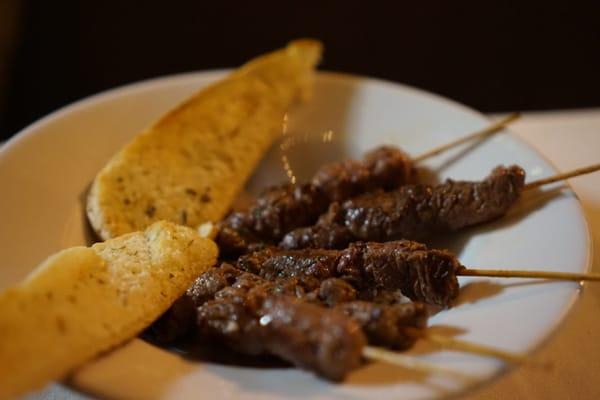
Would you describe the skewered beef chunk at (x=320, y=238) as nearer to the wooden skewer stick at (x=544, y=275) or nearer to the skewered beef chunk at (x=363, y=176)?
the skewered beef chunk at (x=363, y=176)

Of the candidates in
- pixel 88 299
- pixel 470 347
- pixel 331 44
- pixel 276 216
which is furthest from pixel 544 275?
pixel 331 44

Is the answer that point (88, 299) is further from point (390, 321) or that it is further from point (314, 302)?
point (390, 321)

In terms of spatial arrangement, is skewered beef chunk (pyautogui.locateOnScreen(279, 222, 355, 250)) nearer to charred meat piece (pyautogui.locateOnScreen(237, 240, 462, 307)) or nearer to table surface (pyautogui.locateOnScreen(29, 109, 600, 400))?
charred meat piece (pyautogui.locateOnScreen(237, 240, 462, 307))

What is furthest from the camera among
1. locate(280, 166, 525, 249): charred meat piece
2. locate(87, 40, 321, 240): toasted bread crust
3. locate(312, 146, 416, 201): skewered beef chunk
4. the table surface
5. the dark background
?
the dark background

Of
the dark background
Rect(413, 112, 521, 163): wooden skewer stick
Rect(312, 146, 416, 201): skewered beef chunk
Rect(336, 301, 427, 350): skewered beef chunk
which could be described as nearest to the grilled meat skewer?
Rect(336, 301, 427, 350): skewered beef chunk

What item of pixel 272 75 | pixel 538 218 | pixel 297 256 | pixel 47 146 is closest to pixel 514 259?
pixel 538 218
